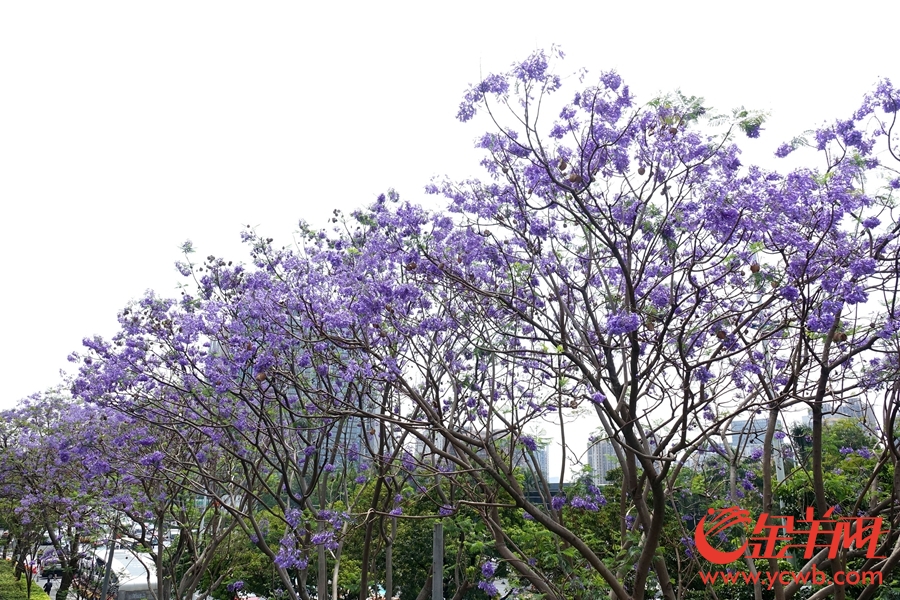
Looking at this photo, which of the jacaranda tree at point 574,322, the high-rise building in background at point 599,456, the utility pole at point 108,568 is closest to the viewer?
the jacaranda tree at point 574,322

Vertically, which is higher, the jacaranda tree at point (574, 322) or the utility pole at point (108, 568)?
the jacaranda tree at point (574, 322)

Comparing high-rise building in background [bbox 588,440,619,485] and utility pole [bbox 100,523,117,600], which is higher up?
high-rise building in background [bbox 588,440,619,485]

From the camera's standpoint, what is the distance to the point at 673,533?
1001 cm

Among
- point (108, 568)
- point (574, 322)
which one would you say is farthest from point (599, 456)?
point (108, 568)

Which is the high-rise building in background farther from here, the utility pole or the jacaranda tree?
the utility pole

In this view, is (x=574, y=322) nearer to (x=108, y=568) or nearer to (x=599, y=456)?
(x=599, y=456)

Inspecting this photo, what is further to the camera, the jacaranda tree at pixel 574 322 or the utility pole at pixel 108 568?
the utility pole at pixel 108 568

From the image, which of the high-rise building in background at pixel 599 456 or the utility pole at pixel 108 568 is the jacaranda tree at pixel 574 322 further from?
the utility pole at pixel 108 568

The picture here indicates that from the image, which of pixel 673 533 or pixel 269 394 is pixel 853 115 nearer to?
pixel 269 394

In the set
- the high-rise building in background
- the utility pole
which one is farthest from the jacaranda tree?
the utility pole

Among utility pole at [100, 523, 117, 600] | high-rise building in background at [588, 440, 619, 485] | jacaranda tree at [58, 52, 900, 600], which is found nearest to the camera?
jacaranda tree at [58, 52, 900, 600]

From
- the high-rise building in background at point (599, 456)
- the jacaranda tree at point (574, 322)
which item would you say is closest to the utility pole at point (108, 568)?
the jacaranda tree at point (574, 322)

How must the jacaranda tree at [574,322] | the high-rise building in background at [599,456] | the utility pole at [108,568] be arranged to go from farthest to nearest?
the utility pole at [108,568] < the high-rise building in background at [599,456] < the jacaranda tree at [574,322]

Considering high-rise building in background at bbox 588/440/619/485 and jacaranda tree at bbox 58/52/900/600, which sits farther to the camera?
high-rise building in background at bbox 588/440/619/485
